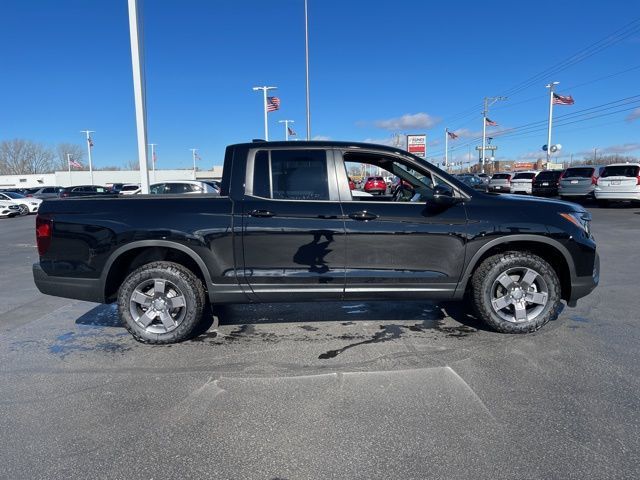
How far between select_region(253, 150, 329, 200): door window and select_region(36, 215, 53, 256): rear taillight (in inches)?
76.7

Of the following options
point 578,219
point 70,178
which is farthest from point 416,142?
point 70,178

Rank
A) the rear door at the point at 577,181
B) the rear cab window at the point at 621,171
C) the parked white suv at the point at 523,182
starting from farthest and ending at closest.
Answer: the parked white suv at the point at 523,182, the rear door at the point at 577,181, the rear cab window at the point at 621,171

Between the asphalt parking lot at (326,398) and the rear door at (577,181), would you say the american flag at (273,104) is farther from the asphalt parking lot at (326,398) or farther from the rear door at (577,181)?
the asphalt parking lot at (326,398)

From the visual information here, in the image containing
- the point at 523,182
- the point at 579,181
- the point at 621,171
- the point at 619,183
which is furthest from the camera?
the point at 523,182

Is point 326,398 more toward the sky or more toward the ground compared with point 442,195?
more toward the ground

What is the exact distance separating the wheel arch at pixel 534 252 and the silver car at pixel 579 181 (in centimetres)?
1797

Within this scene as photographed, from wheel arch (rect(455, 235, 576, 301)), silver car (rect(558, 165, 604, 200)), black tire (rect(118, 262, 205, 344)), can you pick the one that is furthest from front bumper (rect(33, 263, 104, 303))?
silver car (rect(558, 165, 604, 200))

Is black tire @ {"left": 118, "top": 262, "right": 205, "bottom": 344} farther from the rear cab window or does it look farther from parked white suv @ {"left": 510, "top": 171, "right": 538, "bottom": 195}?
parked white suv @ {"left": 510, "top": 171, "right": 538, "bottom": 195}

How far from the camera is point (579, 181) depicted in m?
20.3

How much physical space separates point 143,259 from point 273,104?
29.5m

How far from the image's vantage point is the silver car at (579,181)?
19942 millimetres

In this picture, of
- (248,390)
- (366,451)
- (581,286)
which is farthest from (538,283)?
(248,390)

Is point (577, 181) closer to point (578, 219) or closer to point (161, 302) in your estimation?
point (578, 219)

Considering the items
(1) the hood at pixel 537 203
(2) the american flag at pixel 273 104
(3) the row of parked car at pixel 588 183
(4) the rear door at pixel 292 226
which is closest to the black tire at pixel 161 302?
(4) the rear door at pixel 292 226
